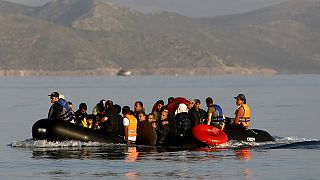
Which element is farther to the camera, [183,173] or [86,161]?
[86,161]

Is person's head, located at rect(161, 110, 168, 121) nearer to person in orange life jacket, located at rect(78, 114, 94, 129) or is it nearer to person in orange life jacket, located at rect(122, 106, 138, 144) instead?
person in orange life jacket, located at rect(122, 106, 138, 144)

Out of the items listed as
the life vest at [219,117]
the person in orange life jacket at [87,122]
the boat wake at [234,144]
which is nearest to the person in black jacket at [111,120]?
the boat wake at [234,144]

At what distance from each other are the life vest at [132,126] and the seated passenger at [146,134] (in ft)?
0.46

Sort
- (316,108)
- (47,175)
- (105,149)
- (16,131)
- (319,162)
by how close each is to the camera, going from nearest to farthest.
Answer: (47,175) < (319,162) < (105,149) < (16,131) < (316,108)

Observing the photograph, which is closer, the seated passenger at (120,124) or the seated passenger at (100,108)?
the seated passenger at (120,124)

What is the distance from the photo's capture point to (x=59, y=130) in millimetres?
32344

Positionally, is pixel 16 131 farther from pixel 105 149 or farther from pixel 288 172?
pixel 288 172

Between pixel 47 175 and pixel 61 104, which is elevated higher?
pixel 61 104

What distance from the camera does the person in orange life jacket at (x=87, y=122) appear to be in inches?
1305

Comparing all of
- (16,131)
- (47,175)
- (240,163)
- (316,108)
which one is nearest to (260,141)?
(240,163)

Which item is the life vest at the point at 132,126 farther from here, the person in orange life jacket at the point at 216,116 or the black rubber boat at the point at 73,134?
the person in orange life jacket at the point at 216,116

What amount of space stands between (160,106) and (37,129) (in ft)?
12.9

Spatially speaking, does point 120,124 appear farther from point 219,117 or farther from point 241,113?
→ point 241,113

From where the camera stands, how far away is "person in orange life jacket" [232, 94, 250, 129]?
32.0 metres
